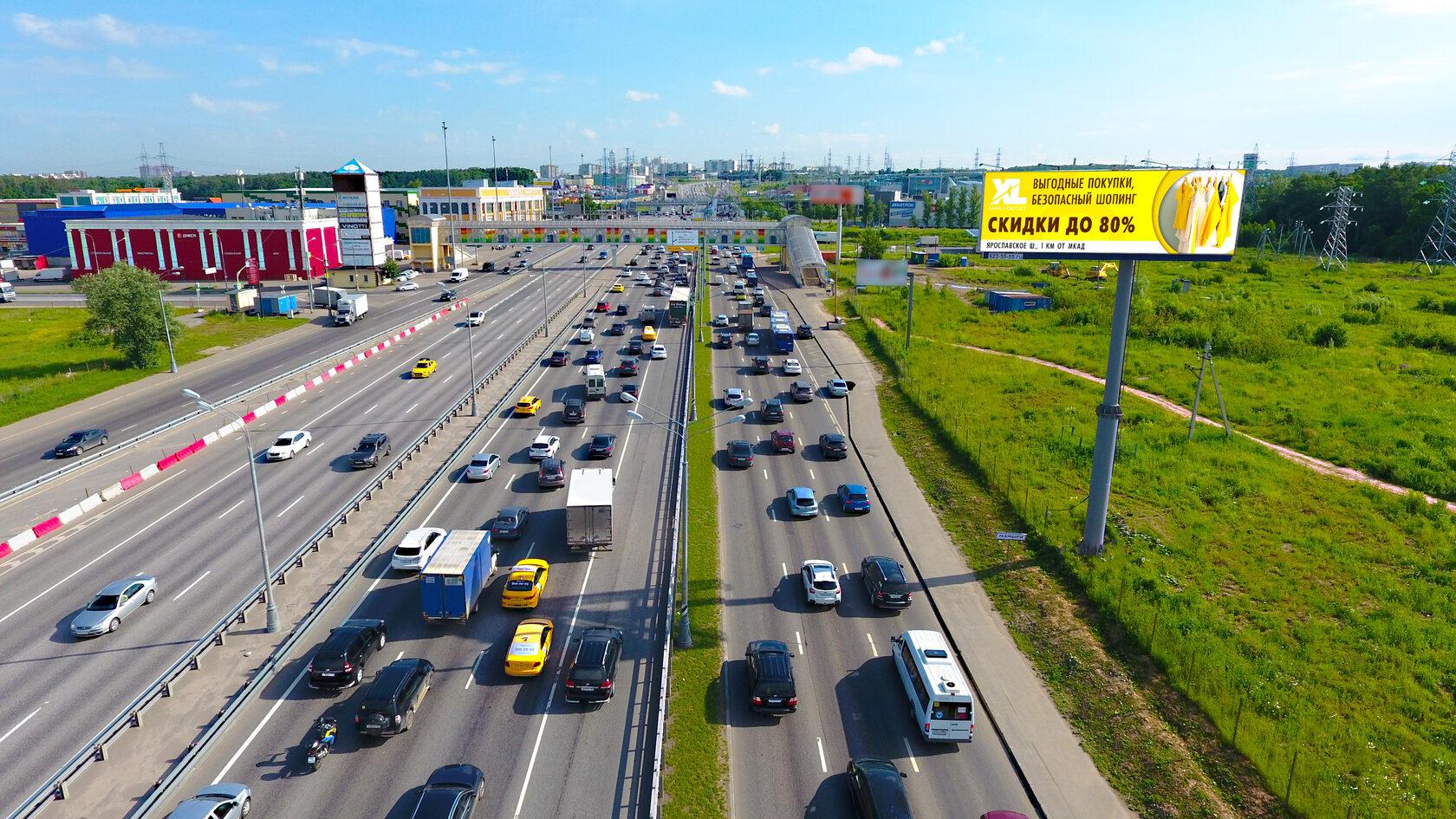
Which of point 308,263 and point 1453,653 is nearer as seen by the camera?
point 1453,653

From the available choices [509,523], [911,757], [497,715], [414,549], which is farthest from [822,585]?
[414,549]

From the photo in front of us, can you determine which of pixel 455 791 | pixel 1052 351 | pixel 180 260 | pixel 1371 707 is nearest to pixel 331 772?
pixel 455 791

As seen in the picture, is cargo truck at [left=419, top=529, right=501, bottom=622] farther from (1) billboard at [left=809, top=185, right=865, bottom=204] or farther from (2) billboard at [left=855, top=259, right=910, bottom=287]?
(1) billboard at [left=809, top=185, right=865, bottom=204]

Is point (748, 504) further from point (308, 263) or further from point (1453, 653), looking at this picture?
point (308, 263)

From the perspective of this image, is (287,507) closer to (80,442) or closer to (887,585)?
(80,442)

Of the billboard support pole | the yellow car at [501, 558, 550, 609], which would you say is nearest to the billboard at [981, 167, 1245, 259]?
the billboard support pole

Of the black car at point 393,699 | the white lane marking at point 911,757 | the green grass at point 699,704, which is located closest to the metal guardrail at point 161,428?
the black car at point 393,699
